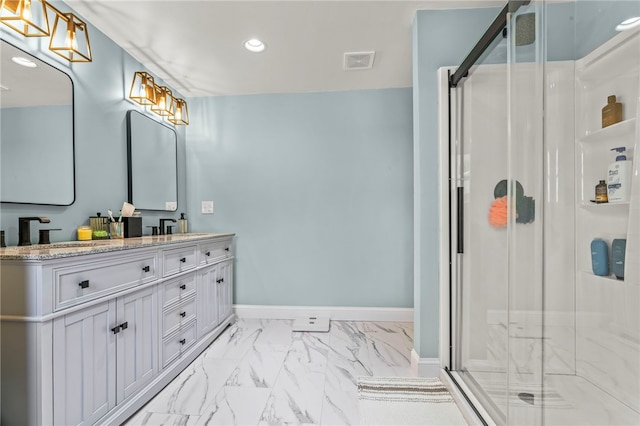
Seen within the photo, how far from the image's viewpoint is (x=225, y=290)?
2.79 m

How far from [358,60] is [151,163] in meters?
1.86

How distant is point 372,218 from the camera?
3.04 meters

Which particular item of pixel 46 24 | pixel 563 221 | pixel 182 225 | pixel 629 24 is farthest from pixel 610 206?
pixel 182 225

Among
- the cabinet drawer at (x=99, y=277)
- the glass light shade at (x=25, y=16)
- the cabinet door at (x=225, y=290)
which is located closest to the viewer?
the cabinet drawer at (x=99, y=277)

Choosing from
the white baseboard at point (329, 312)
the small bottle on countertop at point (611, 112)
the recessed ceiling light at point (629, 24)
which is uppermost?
the recessed ceiling light at point (629, 24)

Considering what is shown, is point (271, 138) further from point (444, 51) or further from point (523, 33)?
point (523, 33)

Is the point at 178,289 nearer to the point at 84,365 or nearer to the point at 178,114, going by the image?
the point at 84,365

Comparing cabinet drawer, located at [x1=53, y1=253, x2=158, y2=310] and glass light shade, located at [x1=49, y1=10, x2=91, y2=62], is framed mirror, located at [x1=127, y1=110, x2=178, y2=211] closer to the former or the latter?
glass light shade, located at [x1=49, y1=10, x2=91, y2=62]

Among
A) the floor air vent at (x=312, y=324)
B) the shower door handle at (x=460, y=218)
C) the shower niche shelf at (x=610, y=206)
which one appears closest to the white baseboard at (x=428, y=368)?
the shower door handle at (x=460, y=218)

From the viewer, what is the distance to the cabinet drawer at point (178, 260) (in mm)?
1899

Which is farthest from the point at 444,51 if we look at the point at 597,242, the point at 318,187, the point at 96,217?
the point at 96,217

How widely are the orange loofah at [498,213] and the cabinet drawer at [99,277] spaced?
184 centimetres

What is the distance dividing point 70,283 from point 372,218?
92.1 inches

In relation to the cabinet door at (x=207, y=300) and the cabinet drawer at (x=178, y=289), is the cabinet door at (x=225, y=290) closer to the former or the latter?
the cabinet door at (x=207, y=300)
